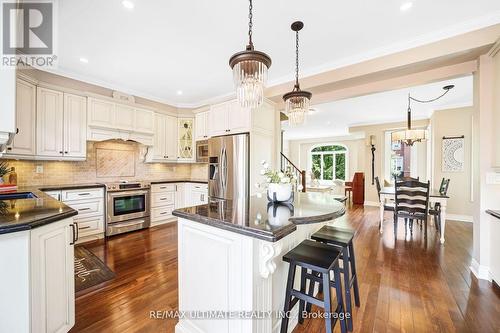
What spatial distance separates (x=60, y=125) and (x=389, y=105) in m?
6.76

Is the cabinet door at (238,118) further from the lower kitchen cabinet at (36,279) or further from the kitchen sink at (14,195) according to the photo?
the kitchen sink at (14,195)

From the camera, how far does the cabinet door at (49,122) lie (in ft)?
10.2

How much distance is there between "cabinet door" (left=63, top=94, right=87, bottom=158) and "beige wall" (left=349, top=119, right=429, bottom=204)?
297 inches

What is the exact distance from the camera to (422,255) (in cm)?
299

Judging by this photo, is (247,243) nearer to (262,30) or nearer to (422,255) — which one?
(262,30)

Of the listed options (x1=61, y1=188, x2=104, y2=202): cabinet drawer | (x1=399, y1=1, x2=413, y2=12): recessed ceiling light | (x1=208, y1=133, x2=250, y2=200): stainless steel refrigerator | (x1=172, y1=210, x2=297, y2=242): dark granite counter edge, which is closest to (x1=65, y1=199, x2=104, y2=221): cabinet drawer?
(x1=61, y1=188, x2=104, y2=202): cabinet drawer

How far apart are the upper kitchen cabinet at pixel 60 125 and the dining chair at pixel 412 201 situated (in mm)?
5491

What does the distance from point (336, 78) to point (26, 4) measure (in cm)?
356

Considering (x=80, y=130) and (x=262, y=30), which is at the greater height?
(x=262, y=30)

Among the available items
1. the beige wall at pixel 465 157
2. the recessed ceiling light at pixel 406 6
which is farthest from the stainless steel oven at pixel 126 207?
the beige wall at pixel 465 157

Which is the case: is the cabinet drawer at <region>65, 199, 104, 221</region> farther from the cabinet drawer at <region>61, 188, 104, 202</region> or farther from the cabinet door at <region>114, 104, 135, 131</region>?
the cabinet door at <region>114, 104, 135, 131</region>

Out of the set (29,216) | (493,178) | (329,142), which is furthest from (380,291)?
(329,142)

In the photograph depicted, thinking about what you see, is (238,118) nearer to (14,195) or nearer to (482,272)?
(14,195)

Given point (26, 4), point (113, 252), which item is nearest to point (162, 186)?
point (113, 252)
